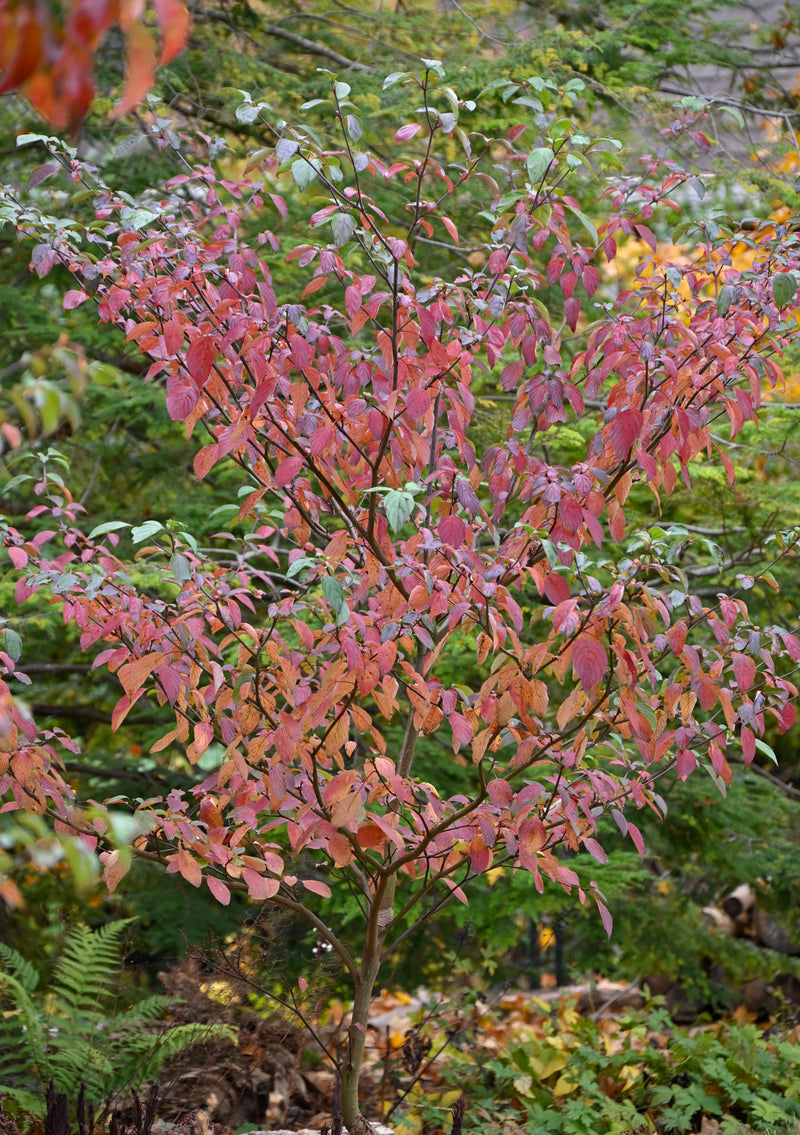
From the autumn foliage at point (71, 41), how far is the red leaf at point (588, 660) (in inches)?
53.7

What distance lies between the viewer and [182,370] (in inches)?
99.0

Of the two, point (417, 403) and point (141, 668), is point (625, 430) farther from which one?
point (141, 668)

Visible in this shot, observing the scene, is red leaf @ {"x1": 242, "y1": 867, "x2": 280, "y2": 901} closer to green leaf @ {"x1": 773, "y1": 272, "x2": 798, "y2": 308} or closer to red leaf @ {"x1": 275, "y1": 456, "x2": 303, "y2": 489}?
red leaf @ {"x1": 275, "y1": 456, "x2": 303, "y2": 489}

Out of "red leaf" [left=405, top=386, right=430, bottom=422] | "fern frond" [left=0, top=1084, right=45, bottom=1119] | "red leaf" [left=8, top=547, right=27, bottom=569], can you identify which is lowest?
"fern frond" [left=0, top=1084, right=45, bottom=1119]

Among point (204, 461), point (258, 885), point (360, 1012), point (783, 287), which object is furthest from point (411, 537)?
point (360, 1012)

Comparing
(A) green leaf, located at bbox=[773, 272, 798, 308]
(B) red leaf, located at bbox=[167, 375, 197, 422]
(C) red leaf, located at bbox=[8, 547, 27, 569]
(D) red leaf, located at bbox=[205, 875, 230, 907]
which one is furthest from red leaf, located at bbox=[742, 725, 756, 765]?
(C) red leaf, located at bbox=[8, 547, 27, 569]

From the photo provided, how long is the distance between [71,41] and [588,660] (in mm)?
1428

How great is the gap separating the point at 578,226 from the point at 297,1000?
3.85m

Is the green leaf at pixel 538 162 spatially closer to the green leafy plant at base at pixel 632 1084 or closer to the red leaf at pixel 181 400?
the red leaf at pixel 181 400

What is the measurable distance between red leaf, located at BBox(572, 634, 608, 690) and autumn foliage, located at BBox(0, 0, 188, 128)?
136 centimetres

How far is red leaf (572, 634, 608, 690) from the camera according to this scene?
1.95 metres

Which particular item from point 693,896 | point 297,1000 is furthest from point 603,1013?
point 297,1000

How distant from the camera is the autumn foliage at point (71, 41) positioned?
81 centimetres

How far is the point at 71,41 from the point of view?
813mm
